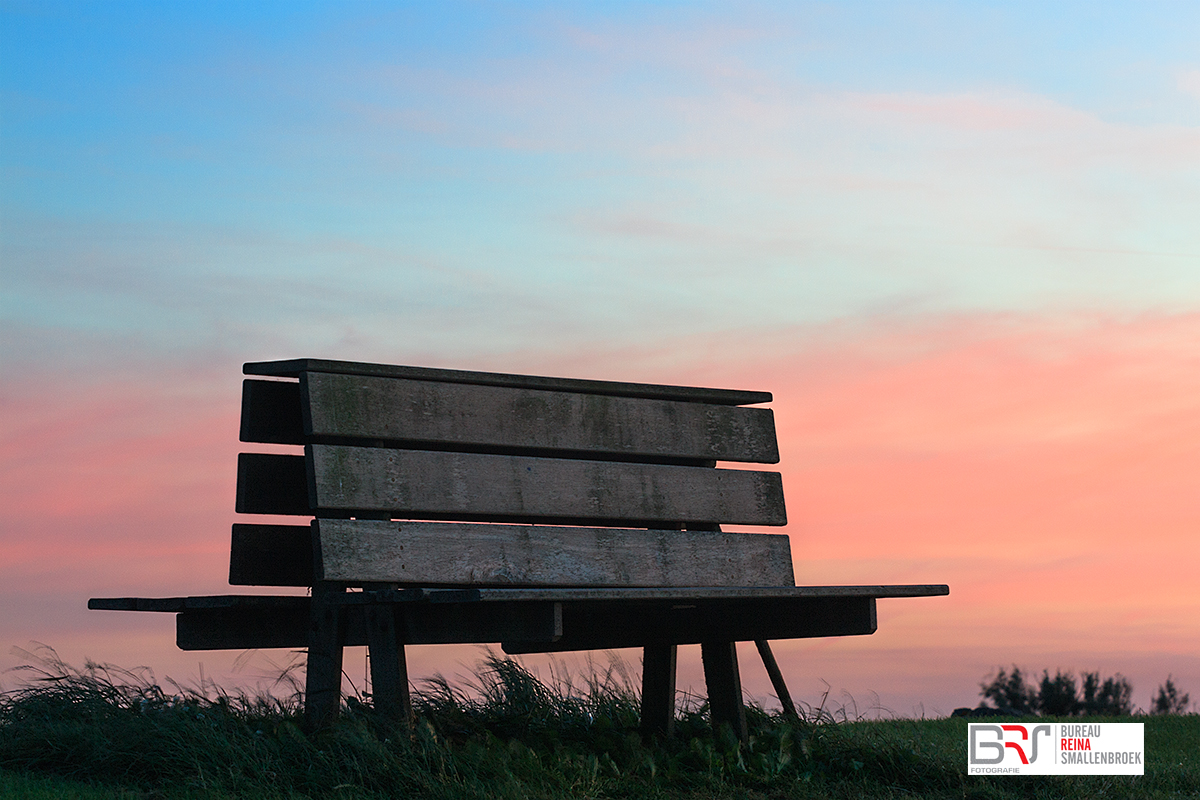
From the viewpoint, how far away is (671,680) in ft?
20.4

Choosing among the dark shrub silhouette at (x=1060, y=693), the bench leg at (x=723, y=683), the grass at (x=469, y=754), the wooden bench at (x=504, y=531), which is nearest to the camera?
the grass at (x=469, y=754)

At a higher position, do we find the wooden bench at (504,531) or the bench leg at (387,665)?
the wooden bench at (504,531)

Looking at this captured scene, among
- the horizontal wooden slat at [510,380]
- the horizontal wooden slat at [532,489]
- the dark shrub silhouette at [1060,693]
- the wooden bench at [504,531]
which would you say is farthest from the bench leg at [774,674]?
the dark shrub silhouette at [1060,693]

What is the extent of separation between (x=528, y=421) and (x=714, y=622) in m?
1.41

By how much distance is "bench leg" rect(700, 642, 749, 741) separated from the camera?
614 cm

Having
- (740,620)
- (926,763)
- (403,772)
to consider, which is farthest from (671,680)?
(403,772)

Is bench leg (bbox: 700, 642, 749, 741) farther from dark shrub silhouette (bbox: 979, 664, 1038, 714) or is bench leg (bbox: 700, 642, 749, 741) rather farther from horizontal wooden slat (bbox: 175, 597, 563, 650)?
dark shrub silhouette (bbox: 979, 664, 1038, 714)

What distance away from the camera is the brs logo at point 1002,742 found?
570 centimetres

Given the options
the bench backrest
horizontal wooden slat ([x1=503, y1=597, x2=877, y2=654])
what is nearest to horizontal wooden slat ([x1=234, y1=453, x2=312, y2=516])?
the bench backrest

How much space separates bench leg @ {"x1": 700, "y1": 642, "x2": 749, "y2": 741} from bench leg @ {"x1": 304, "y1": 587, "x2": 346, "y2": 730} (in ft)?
6.35

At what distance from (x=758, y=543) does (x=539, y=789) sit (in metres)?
2.28

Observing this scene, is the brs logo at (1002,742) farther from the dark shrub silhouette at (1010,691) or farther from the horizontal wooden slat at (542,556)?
the dark shrub silhouette at (1010,691)

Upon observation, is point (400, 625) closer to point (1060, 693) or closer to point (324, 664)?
point (324, 664)

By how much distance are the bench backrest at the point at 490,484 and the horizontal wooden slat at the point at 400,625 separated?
0.23 metres
